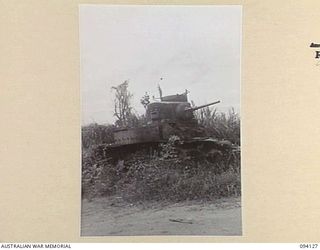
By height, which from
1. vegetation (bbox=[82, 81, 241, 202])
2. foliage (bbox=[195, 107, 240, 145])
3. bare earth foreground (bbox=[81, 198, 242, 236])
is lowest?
bare earth foreground (bbox=[81, 198, 242, 236])

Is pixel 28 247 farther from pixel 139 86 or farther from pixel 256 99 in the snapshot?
pixel 256 99

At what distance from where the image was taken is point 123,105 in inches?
38.2

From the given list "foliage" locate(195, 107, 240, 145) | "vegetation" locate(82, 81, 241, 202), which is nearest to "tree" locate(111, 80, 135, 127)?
"vegetation" locate(82, 81, 241, 202)

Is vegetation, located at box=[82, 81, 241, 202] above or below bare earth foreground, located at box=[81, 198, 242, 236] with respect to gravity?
above

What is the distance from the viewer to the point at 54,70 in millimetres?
965

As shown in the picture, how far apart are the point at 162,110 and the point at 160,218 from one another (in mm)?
174

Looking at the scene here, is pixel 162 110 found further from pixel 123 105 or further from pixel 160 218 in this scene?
pixel 160 218

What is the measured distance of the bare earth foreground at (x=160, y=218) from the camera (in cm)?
97

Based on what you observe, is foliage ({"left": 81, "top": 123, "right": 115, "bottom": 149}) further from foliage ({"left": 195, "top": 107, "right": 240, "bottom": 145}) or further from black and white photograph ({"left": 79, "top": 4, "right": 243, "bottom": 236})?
foliage ({"left": 195, "top": 107, "right": 240, "bottom": 145})

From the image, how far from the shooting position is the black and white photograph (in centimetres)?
97

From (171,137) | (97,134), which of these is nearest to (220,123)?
(171,137)

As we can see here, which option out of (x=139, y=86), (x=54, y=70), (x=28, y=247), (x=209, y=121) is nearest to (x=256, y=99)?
(x=209, y=121)

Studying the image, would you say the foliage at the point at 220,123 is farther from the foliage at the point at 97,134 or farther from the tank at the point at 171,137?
the foliage at the point at 97,134

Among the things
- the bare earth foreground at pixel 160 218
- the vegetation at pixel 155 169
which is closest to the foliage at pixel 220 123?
the vegetation at pixel 155 169
